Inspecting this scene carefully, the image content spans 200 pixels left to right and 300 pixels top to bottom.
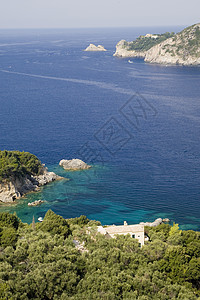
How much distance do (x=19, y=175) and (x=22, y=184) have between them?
1.35 metres

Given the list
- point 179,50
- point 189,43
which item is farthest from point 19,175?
point 189,43

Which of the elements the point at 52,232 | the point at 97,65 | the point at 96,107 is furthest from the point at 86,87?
the point at 52,232

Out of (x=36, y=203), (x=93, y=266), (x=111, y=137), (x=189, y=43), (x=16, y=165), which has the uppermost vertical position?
(x=189, y=43)

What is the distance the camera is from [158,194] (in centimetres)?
4897

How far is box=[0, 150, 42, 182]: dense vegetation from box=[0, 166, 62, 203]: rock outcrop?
69 centimetres

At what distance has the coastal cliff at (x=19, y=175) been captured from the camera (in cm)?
4931

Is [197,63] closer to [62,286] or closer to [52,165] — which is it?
[52,165]

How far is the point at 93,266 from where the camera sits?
24734mm

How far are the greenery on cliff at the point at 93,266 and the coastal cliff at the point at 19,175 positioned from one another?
18.8m

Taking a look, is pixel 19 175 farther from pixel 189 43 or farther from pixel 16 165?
pixel 189 43

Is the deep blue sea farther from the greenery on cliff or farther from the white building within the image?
the greenery on cliff

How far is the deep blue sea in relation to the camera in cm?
4691

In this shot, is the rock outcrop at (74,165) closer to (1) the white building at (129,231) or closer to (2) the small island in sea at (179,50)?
(1) the white building at (129,231)

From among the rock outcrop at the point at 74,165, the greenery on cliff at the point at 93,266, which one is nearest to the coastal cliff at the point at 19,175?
the rock outcrop at the point at 74,165
